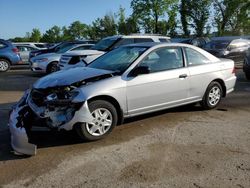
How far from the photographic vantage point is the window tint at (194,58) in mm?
7073

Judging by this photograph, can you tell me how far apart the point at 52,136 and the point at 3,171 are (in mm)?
1455

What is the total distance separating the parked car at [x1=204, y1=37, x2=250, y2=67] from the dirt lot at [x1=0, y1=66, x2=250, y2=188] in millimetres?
10363

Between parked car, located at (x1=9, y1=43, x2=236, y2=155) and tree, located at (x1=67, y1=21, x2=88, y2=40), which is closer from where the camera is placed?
parked car, located at (x1=9, y1=43, x2=236, y2=155)

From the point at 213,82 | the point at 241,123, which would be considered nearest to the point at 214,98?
the point at 213,82

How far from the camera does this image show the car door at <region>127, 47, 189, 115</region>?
6.07m

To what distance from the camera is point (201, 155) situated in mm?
4914

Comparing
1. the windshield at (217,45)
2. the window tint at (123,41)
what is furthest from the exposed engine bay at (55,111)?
the windshield at (217,45)

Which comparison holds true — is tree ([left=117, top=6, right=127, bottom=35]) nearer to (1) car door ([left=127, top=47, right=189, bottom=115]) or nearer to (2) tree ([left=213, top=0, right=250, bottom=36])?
(2) tree ([left=213, top=0, right=250, bottom=36])

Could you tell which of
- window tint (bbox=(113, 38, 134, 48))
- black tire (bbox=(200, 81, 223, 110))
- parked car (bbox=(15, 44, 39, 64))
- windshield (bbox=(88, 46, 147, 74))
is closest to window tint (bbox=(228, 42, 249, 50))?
window tint (bbox=(113, 38, 134, 48))

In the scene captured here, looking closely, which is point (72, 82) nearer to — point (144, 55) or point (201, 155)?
point (144, 55)

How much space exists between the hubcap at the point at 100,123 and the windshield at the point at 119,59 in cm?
83

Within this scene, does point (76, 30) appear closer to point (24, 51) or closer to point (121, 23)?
point (121, 23)

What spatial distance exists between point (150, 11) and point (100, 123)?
38.4 m

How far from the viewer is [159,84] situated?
251 inches
